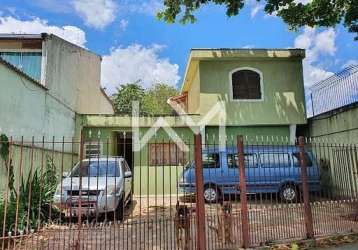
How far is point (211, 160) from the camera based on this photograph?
1117cm

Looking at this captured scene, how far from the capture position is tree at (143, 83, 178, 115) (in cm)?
3516

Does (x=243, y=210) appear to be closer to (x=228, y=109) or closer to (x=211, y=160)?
(x=211, y=160)

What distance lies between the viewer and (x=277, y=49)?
48.0ft

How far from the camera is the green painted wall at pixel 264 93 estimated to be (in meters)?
14.7

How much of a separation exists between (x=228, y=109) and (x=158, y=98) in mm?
23373

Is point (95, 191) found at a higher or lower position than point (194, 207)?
higher

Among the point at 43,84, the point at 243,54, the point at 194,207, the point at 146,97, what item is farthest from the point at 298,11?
the point at 146,97

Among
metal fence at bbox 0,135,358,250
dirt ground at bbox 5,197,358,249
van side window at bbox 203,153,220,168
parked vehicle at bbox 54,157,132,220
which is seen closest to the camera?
metal fence at bbox 0,135,358,250

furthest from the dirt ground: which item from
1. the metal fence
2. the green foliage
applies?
the green foliage

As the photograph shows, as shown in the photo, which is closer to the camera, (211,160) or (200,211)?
(200,211)

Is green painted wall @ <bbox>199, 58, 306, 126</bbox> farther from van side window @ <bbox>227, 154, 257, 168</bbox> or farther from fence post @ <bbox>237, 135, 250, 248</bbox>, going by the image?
fence post @ <bbox>237, 135, 250, 248</bbox>

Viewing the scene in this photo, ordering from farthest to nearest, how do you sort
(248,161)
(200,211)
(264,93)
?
1. (264,93)
2. (248,161)
3. (200,211)

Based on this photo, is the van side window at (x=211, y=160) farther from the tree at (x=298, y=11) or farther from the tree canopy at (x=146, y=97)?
the tree canopy at (x=146, y=97)

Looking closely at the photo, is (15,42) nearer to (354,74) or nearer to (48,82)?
(48,82)
